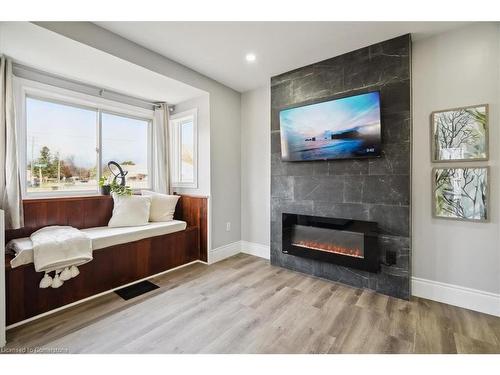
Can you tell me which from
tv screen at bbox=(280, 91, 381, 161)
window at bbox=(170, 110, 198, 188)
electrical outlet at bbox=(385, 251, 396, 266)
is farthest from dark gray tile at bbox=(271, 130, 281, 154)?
electrical outlet at bbox=(385, 251, 396, 266)

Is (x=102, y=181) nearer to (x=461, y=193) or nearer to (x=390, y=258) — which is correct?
(x=390, y=258)

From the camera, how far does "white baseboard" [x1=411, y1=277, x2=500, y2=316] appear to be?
191 cm

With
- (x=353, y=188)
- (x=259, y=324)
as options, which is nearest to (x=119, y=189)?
(x=259, y=324)

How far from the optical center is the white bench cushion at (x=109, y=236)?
71.4 inches

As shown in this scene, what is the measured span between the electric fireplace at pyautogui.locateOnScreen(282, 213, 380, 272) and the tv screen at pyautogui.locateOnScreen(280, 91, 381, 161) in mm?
742

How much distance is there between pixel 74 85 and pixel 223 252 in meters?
2.88

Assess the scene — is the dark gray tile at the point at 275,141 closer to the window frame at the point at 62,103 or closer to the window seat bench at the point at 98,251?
the window seat bench at the point at 98,251

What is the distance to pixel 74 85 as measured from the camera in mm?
2758

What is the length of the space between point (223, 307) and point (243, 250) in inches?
62.0

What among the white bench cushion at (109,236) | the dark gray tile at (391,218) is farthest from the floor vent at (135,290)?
the dark gray tile at (391,218)

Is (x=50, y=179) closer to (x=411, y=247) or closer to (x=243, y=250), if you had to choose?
(x=243, y=250)

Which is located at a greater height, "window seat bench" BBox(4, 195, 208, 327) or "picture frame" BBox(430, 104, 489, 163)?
"picture frame" BBox(430, 104, 489, 163)

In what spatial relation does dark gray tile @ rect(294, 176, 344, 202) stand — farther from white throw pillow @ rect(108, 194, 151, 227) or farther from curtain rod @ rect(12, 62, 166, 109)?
curtain rod @ rect(12, 62, 166, 109)

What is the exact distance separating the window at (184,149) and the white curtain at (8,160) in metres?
1.83
